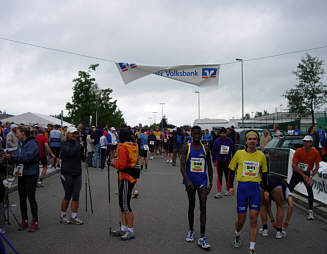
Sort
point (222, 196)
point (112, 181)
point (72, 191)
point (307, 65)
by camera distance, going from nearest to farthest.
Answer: point (72, 191) → point (222, 196) → point (112, 181) → point (307, 65)

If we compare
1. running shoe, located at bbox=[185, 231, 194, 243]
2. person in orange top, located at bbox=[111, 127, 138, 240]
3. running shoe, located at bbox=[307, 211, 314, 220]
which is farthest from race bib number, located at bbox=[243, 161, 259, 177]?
running shoe, located at bbox=[307, 211, 314, 220]

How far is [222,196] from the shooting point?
9102 mm

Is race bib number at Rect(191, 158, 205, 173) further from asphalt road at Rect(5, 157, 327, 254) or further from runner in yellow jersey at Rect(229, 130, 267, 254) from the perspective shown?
asphalt road at Rect(5, 157, 327, 254)

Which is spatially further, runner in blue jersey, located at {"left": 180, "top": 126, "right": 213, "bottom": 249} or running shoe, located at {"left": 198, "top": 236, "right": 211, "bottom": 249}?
runner in blue jersey, located at {"left": 180, "top": 126, "right": 213, "bottom": 249}

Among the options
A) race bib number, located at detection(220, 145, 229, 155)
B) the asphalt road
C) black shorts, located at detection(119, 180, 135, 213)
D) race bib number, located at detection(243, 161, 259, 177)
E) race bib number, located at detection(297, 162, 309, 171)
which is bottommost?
the asphalt road

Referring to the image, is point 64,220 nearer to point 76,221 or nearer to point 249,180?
point 76,221

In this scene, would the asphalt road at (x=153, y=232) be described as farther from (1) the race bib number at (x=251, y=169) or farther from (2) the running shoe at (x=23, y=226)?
(1) the race bib number at (x=251, y=169)

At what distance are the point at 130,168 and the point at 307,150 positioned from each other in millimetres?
3687

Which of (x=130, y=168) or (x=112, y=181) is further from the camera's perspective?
(x=112, y=181)

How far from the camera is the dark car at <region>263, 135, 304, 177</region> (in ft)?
31.6

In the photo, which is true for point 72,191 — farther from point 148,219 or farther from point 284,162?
point 284,162

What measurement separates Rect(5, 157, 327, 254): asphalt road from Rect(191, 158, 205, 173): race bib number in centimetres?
113

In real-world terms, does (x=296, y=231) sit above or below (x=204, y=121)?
below

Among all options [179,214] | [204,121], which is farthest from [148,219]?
[204,121]
